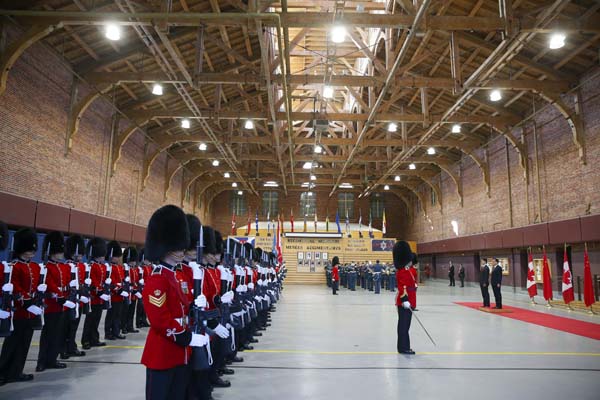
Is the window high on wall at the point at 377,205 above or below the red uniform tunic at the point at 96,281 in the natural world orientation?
above

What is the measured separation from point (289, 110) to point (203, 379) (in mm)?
12200

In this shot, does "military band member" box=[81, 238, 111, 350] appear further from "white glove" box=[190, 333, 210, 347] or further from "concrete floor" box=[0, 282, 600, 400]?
"white glove" box=[190, 333, 210, 347]

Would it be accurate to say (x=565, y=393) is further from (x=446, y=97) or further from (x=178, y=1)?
(x=446, y=97)

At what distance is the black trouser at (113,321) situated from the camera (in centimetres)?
763

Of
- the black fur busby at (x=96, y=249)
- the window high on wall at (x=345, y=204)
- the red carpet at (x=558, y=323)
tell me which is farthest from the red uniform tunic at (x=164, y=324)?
the window high on wall at (x=345, y=204)

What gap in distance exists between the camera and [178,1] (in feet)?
39.3

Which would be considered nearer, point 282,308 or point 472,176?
point 282,308

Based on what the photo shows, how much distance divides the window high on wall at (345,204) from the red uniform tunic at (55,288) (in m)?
31.7

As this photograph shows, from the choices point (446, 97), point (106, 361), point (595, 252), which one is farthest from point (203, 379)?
point (446, 97)

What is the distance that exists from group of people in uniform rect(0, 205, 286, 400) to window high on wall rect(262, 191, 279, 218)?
26.6 m

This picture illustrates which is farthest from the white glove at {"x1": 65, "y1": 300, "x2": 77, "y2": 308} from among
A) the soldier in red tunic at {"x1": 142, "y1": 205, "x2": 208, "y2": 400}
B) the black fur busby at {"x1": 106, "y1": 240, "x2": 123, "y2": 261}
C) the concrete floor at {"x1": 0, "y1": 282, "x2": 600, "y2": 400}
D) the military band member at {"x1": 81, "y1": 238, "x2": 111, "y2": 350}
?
the soldier in red tunic at {"x1": 142, "y1": 205, "x2": 208, "y2": 400}

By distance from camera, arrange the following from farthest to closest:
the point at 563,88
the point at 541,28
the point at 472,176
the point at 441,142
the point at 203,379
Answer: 1. the point at 472,176
2. the point at 441,142
3. the point at 563,88
4. the point at 541,28
5. the point at 203,379

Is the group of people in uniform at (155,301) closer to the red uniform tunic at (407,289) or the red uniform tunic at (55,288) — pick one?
the red uniform tunic at (55,288)

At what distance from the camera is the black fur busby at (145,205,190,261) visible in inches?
121
